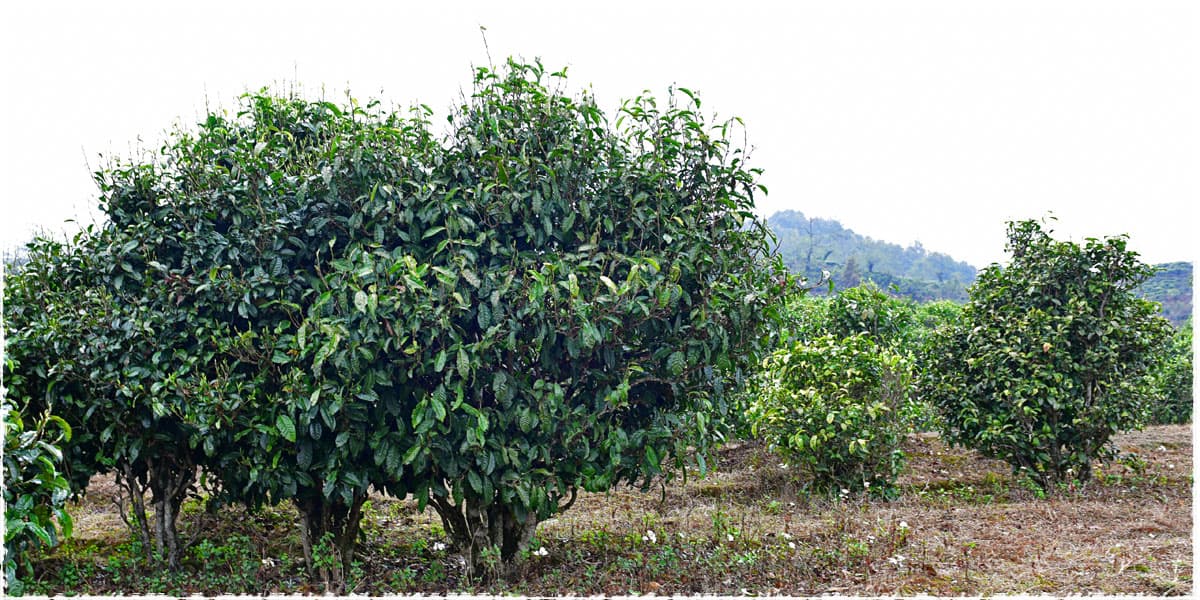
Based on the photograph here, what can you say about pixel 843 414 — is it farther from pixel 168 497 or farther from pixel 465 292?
pixel 168 497

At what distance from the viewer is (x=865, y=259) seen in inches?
1481

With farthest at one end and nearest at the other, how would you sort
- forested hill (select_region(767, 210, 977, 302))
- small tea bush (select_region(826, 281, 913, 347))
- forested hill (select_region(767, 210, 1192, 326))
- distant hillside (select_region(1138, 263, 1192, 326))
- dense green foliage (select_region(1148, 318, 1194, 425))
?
1. forested hill (select_region(767, 210, 977, 302))
2. forested hill (select_region(767, 210, 1192, 326))
3. distant hillside (select_region(1138, 263, 1192, 326))
4. dense green foliage (select_region(1148, 318, 1194, 425))
5. small tea bush (select_region(826, 281, 913, 347))

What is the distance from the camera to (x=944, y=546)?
5191 mm

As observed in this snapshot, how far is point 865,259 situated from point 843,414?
32.7 metres

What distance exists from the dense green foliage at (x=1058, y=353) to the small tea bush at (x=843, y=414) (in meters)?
0.96

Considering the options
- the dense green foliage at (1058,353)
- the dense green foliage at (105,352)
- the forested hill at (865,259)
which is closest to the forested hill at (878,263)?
the forested hill at (865,259)

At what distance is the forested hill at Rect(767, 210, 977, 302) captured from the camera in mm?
31891

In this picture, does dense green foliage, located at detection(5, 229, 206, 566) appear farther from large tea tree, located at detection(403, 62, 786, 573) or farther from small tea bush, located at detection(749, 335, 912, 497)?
small tea bush, located at detection(749, 335, 912, 497)

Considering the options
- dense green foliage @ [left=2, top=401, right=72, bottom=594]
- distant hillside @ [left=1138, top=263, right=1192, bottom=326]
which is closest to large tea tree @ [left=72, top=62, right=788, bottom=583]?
dense green foliage @ [left=2, top=401, right=72, bottom=594]

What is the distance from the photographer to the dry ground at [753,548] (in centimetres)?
445

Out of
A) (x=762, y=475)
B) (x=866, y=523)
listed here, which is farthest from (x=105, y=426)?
(x=762, y=475)

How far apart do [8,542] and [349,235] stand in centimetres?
190

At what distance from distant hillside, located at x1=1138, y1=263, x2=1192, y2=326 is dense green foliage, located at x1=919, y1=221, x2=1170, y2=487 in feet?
61.0

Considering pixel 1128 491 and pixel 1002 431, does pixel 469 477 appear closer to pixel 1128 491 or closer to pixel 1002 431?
pixel 1002 431
